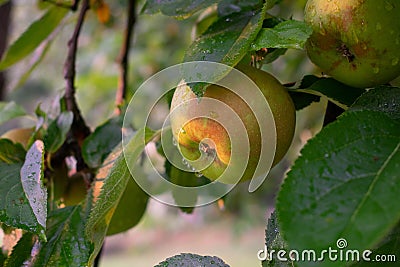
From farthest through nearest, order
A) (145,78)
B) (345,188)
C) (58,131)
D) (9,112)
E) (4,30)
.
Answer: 1. (145,78)
2. (4,30)
3. (9,112)
4. (58,131)
5. (345,188)

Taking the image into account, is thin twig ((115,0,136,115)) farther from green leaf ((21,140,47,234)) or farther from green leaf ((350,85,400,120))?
green leaf ((350,85,400,120))

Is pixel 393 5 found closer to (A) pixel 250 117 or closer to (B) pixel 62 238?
(A) pixel 250 117

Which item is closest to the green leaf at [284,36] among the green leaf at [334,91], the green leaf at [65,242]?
the green leaf at [334,91]

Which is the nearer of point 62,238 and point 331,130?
point 331,130

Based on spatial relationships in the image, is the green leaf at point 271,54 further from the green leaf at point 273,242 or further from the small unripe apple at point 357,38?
the green leaf at point 273,242

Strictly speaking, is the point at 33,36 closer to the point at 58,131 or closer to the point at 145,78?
the point at 58,131

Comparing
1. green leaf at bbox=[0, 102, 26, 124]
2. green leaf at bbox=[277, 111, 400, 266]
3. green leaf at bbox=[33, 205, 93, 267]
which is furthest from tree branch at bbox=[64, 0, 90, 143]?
green leaf at bbox=[277, 111, 400, 266]

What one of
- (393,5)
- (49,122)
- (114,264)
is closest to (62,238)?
(49,122)

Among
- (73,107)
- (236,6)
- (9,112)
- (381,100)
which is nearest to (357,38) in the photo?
(381,100)
